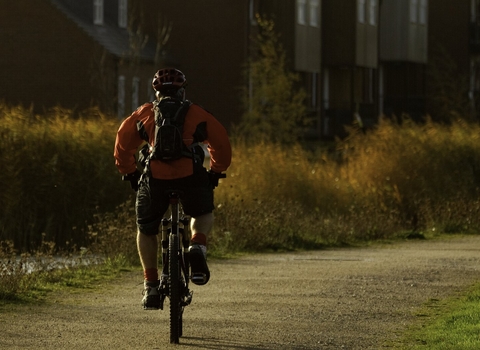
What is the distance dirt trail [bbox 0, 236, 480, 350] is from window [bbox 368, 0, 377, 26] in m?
36.0

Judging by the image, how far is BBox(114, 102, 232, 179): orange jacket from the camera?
32.6 ft

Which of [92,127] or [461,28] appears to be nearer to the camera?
[92,127]

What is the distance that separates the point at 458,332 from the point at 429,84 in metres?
49.8

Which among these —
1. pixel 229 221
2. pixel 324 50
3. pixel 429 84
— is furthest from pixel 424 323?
pixel 429 84

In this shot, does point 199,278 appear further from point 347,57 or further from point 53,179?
point 347,57

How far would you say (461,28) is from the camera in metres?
62.0

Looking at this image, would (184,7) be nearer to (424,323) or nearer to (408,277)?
(408,277)

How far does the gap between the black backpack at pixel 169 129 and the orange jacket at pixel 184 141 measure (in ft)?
0.24

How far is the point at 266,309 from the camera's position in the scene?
12.1 m

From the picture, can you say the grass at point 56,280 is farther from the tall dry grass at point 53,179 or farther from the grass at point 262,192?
the tall dry grass at point 53,179

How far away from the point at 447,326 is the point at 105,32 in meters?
34.6

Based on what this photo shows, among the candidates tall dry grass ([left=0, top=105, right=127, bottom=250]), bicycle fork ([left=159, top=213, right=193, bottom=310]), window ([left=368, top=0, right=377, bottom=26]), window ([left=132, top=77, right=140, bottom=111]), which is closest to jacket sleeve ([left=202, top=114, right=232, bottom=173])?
bicycle fork ([left=159, top=213, right=193, bottom=310])

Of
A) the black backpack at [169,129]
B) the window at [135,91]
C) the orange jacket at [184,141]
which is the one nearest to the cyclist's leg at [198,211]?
the orange jacket at [184,141]

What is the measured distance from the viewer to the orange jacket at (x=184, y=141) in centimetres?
995
